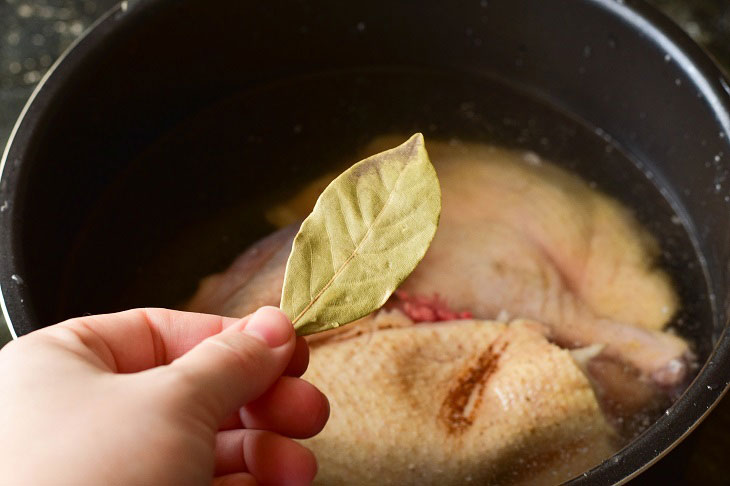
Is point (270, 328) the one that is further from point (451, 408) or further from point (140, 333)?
point (451, 408)

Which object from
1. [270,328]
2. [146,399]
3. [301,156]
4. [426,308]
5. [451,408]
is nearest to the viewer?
[146,399]

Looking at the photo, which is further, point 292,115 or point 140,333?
point 292,115

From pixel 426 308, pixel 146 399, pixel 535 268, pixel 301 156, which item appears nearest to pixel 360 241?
pixel 146 399

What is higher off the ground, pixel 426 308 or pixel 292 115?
pixel 292 115

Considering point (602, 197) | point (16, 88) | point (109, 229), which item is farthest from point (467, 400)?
point (16, 88)

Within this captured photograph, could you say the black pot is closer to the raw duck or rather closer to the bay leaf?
the raw duck

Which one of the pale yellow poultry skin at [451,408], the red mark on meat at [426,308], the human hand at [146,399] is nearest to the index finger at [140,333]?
the human hand at [146,399]
